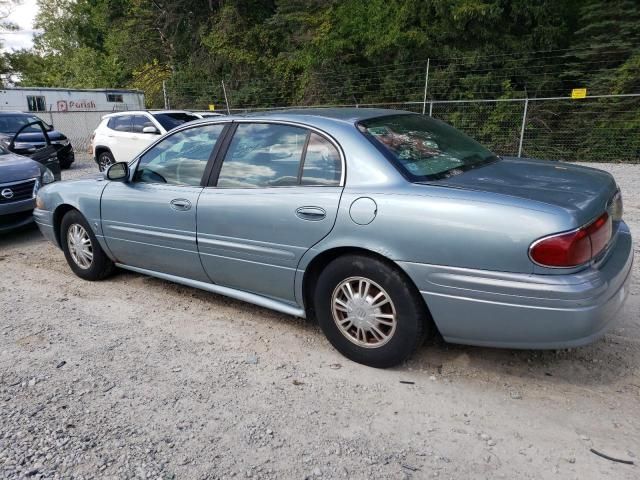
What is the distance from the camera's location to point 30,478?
2.33 metres

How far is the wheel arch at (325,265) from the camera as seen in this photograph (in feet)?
9.64

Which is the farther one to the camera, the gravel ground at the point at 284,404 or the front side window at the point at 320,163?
the front side window at the point at 320,163

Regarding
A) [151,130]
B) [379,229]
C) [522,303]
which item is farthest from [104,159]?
[522,303]

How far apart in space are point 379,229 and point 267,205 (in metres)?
0.86

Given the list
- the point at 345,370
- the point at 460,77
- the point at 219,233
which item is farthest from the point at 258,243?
the point at 460,77

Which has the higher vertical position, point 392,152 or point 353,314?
point 392,152

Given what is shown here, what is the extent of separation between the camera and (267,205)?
3.38 metres

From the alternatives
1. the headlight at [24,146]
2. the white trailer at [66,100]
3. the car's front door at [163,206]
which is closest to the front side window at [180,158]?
the car's front door at [163,206]

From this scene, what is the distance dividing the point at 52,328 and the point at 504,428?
3287 mm

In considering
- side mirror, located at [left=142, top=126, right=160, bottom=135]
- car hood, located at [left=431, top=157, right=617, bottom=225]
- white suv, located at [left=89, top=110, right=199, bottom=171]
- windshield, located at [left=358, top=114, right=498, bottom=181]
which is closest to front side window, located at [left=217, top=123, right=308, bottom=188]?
windshield, located at [left=358, top=114, right=498, bottom=181]

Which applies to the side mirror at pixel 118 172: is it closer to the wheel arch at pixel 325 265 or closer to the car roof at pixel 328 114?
the car roof at pixel 328 114

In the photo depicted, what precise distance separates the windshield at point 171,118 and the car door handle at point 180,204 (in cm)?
767

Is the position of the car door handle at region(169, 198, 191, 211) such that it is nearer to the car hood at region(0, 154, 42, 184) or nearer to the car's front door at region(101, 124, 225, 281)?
the car's front door at region(101, 124, 225, 281)

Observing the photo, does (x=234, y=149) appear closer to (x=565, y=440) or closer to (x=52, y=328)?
(x=52, y=328)
